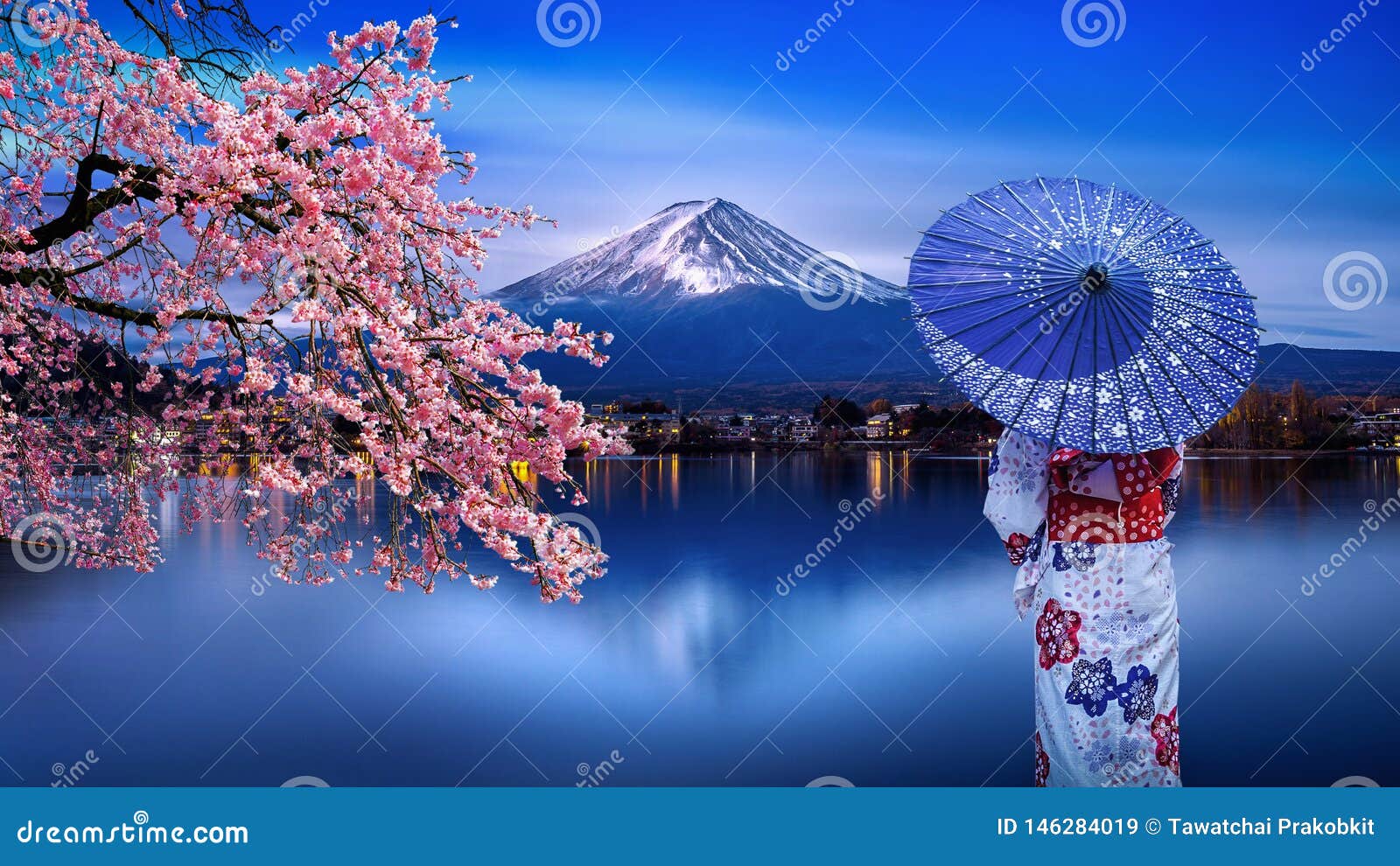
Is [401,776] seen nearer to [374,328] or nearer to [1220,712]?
[374,328]

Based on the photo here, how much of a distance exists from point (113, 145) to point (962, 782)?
3.67 meters

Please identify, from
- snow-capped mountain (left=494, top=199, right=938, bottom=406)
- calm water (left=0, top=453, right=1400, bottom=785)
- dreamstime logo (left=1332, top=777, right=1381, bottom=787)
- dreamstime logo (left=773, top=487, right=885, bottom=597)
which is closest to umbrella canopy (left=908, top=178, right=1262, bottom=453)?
calm water (left=0, top=453, right=1400, bottom=785)

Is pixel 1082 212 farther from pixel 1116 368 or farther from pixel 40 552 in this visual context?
pixel 40 552

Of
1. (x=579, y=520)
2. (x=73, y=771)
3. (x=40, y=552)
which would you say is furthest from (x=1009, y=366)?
(x=40, y=552)

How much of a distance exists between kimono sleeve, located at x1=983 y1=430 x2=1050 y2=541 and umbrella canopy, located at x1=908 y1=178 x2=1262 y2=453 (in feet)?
1.06

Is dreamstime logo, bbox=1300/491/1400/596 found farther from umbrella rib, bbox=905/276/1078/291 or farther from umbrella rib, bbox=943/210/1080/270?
umbrella rib, bbox=905/276/1078/291

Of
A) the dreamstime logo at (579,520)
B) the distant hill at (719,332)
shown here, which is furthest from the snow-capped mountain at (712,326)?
the dreamstime logo at (579,520)

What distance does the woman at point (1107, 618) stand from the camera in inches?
122

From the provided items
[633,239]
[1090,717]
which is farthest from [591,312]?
[1090,717]

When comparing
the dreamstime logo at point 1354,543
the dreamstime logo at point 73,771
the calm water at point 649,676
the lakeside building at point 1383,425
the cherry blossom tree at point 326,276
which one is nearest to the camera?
the cherry blossom tree at point 326,276

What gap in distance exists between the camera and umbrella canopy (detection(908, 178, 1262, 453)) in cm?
287

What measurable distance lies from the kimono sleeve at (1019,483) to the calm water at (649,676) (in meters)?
1.28

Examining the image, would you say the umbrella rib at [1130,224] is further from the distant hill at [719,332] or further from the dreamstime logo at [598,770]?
the distant hill at [719,332]

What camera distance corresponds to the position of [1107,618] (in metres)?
3.10
